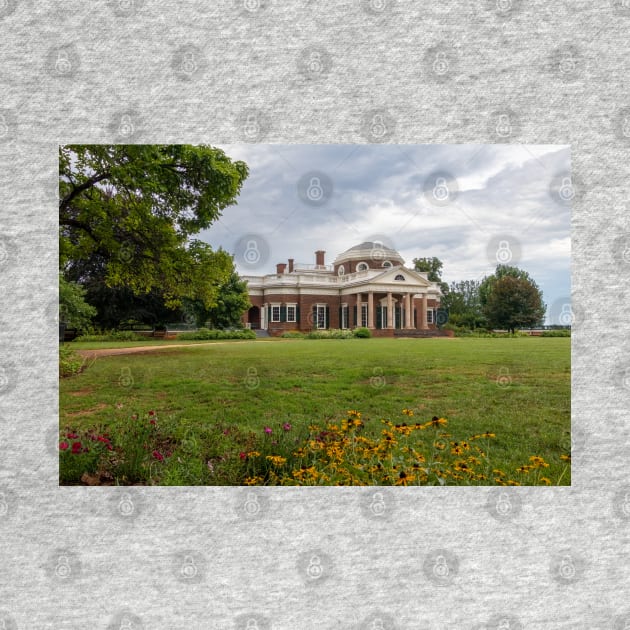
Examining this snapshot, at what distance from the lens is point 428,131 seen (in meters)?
2.70

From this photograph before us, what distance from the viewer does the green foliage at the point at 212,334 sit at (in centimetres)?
309

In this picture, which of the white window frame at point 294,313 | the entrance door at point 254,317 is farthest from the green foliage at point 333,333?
the entrance door at point 254,317

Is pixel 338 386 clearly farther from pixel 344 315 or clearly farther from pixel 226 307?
pixel 226 307

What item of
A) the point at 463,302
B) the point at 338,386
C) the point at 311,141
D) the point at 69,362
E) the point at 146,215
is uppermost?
the point at 311,141

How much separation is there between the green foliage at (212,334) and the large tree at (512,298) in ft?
5.69

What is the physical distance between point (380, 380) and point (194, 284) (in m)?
1.53

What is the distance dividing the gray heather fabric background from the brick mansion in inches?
31.9

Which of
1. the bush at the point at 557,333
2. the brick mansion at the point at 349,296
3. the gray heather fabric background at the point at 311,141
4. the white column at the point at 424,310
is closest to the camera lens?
the gray heather fabric background at the point at 311,141

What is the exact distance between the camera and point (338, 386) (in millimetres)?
3252

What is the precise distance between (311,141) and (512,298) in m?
1.74

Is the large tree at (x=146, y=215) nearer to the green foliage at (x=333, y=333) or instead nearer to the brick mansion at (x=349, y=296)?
the brick mansion at (x=349, y=296)

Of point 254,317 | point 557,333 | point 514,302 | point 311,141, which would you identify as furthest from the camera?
point 254,317

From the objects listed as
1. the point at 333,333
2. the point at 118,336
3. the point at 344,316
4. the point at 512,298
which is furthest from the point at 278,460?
the point at 512,298

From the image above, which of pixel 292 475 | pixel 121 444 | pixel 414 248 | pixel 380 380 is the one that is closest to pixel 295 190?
pixel 414 248
